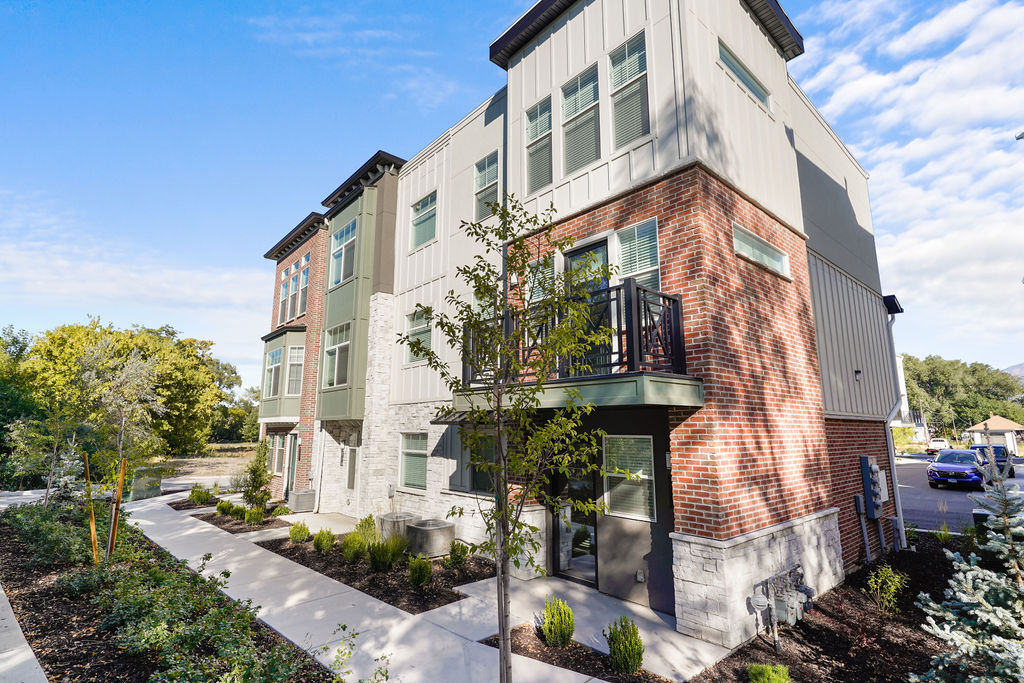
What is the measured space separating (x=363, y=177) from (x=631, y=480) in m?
14.2

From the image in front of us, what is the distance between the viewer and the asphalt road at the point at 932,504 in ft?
48.3

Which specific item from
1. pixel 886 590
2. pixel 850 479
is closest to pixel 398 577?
pixel 886 590

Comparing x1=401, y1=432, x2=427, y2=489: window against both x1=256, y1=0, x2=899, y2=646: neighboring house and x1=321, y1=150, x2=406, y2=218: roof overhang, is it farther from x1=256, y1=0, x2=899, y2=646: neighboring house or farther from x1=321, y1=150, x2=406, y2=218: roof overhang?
x1=321, y1=150, x2=406, y2=218: roof overhang

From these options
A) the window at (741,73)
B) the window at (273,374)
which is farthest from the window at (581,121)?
the window at (273,374)

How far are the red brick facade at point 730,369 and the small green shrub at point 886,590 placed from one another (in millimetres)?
1254

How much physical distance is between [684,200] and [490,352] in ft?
14.2

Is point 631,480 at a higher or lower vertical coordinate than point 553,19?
lower

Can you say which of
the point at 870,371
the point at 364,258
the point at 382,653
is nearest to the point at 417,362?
the point at 364,258

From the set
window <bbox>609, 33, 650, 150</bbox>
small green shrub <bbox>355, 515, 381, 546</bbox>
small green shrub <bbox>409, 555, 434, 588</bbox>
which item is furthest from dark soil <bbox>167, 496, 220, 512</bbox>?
window <bbox>609, 33, 650, 150</bbox>

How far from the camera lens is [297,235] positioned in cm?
2077

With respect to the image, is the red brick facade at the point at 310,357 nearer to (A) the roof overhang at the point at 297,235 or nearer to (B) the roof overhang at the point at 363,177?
(A) the roof overhang at the point at 297,235

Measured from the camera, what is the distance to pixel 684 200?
7.12 meters

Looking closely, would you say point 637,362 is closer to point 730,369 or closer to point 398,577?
point 730,369

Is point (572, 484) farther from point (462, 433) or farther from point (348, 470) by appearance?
point (348, 470)
